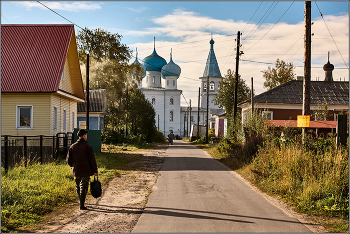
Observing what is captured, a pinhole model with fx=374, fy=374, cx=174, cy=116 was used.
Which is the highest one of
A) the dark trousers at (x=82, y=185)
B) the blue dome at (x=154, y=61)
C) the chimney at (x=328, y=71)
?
the blue dome at (x=154, y=61)

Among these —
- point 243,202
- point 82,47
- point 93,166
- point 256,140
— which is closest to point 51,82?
point 256,140

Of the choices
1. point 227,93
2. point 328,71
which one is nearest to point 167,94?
point 227,93

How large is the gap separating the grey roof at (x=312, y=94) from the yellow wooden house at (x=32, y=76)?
18273 millimetres

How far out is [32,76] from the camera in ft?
68.0

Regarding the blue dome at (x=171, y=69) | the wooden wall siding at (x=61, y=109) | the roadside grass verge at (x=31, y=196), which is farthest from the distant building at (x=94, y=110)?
the blue dome at (x=171, y=69)

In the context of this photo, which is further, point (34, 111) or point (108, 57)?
point (108, 57)

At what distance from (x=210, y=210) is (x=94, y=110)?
33654 millimetres

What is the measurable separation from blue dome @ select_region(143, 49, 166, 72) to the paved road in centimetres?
7709

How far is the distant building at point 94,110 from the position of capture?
3994 centimetres

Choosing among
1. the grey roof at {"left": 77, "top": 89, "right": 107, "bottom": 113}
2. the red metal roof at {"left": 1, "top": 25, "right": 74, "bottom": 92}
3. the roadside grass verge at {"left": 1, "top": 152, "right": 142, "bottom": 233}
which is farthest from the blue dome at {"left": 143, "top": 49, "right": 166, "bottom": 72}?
the roadside grass verge at {"left": 1, "top": 152, "right": 142, "bottom": 233}

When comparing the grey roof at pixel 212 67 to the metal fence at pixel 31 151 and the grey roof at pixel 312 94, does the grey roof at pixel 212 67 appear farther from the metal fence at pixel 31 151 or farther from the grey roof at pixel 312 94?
the metal fence at pixel 31 151

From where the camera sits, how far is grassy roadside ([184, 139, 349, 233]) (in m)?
7.97

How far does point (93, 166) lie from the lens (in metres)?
8.73

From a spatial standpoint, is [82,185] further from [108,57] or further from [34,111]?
[108,57]
